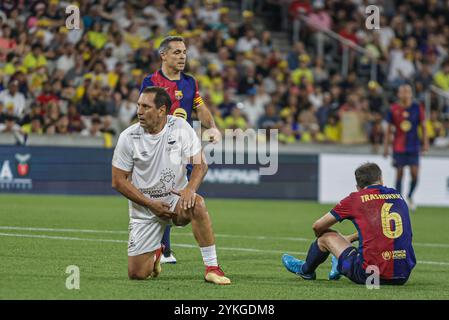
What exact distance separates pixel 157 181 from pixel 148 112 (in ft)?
2.15

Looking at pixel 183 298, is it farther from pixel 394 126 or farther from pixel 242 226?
pixel 394 126

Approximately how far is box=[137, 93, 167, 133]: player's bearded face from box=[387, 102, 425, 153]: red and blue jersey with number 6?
484 inches

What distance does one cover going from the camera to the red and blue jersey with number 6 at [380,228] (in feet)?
28.9

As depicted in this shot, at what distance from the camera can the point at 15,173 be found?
2058cm

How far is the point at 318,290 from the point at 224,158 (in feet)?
44.4

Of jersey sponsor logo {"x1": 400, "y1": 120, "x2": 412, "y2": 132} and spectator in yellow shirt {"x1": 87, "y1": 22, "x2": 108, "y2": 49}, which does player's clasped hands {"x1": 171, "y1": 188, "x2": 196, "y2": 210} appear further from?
spectator in yellow shirt {"x1": 87, "y1": 22, "x2": 108, "y2": 49}

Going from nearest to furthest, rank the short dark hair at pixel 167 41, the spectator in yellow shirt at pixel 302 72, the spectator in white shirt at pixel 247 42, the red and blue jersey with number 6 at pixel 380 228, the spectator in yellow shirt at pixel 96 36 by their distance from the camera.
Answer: the red and blue jersey with number 6 at pixel 380 228, the short dark hair at pixel 167 41, the spectator in yellow shirt at pixel 96 36, the spectator in yellow shirt at pixel 302 72, the spectator in white shirt at pixel 247 42

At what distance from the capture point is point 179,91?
37.4 feet

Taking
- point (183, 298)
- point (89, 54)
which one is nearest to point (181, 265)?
point (183, 298)

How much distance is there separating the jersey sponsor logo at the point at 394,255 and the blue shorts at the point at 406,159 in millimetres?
12098

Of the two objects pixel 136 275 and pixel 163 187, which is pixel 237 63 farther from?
pixel 136 275

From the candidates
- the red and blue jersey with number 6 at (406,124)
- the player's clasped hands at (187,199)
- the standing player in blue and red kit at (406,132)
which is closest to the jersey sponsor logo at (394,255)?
the player's clasped hands at (187,199)

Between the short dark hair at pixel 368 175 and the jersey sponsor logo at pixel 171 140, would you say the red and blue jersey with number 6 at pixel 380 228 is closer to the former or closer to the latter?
the short dark hair at pixel 368 175

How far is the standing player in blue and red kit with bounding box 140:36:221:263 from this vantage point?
1105cm
